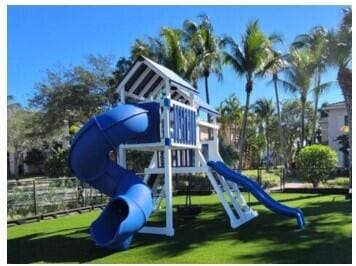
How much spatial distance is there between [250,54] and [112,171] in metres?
13.4

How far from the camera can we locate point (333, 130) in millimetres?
29750

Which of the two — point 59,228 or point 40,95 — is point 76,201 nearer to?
point 59,228

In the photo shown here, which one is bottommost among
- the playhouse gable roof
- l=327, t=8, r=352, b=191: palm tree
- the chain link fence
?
the chain link fence

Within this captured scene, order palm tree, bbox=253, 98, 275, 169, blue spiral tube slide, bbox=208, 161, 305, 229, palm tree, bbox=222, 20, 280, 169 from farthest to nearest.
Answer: palm tree, bbox=253, 98, 275, 169
palm tree, bbox=222, 20, 280, 169
blue spiral tube slide, bbox=208, 161, 305, 229

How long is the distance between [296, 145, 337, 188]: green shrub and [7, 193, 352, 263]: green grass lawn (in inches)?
268

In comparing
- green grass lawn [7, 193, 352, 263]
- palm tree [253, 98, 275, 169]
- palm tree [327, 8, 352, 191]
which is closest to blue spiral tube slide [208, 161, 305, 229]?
green grass lawn [7, 193, 352, 263]

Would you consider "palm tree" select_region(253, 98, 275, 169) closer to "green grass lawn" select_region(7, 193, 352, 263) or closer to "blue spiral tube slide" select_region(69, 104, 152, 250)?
"green grass lawn" select_region(7, 193, 352, 263)

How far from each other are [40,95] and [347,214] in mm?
19400

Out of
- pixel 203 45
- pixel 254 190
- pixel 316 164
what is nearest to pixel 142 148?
pixel 254 190

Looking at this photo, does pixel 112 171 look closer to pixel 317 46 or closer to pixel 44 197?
pixel 44 197

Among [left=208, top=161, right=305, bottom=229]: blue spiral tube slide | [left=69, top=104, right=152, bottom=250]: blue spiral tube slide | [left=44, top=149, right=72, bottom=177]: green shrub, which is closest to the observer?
[left=69, top=104, right=152, bottom=250]: blue spiral tube slide

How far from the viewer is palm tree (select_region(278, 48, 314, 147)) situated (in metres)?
24.0

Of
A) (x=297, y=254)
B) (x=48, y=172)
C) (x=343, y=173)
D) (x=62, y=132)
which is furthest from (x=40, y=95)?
(x=297, y=254)

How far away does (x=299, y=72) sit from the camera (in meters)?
24.9
